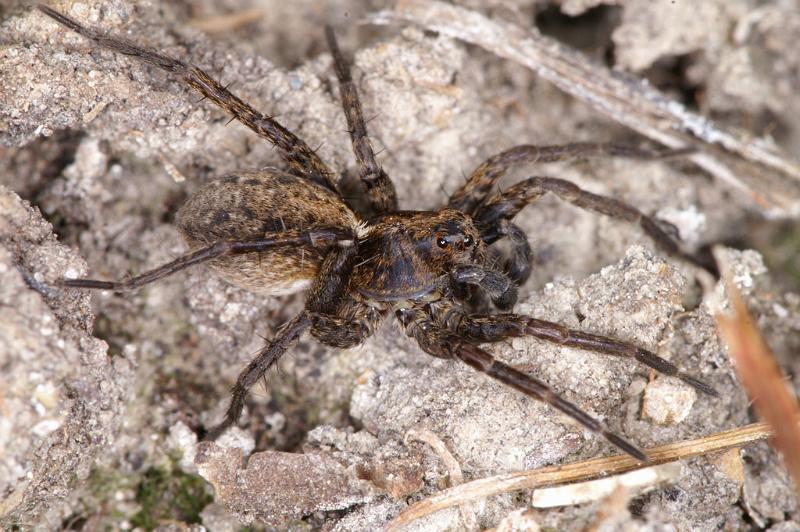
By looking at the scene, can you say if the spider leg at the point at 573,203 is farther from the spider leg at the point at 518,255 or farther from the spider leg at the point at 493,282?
the spider leg at the point at 493,282

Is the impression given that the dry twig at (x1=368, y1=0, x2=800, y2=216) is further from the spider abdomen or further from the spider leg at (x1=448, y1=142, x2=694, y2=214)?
the spider abdomen

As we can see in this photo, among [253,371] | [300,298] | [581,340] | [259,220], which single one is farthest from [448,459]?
[259,220]

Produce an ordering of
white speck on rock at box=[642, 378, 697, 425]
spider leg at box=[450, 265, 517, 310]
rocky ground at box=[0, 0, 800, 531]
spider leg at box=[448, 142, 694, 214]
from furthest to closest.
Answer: spider leg at box=[448, 142, 694, 214] < spider leg at box=[450, 265, 517, 310] < white speck on rock at box=[642, 378, 697, 425] < rocky ground at box=[0, 0, 800, 531]

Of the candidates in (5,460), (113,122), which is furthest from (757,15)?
(5,460)

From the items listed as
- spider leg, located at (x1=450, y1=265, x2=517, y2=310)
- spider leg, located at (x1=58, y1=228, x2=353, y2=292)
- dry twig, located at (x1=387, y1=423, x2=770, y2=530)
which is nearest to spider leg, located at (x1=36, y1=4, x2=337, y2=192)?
spider leg, located at (x1=58, y1=228, x2=353, y2=292)

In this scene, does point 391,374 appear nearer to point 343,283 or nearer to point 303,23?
point 343,283

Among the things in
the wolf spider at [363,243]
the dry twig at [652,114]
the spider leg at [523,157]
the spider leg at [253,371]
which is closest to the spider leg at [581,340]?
the wolf spider at [363,243]

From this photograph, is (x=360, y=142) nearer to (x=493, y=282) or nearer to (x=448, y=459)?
(x=493, y=282)
